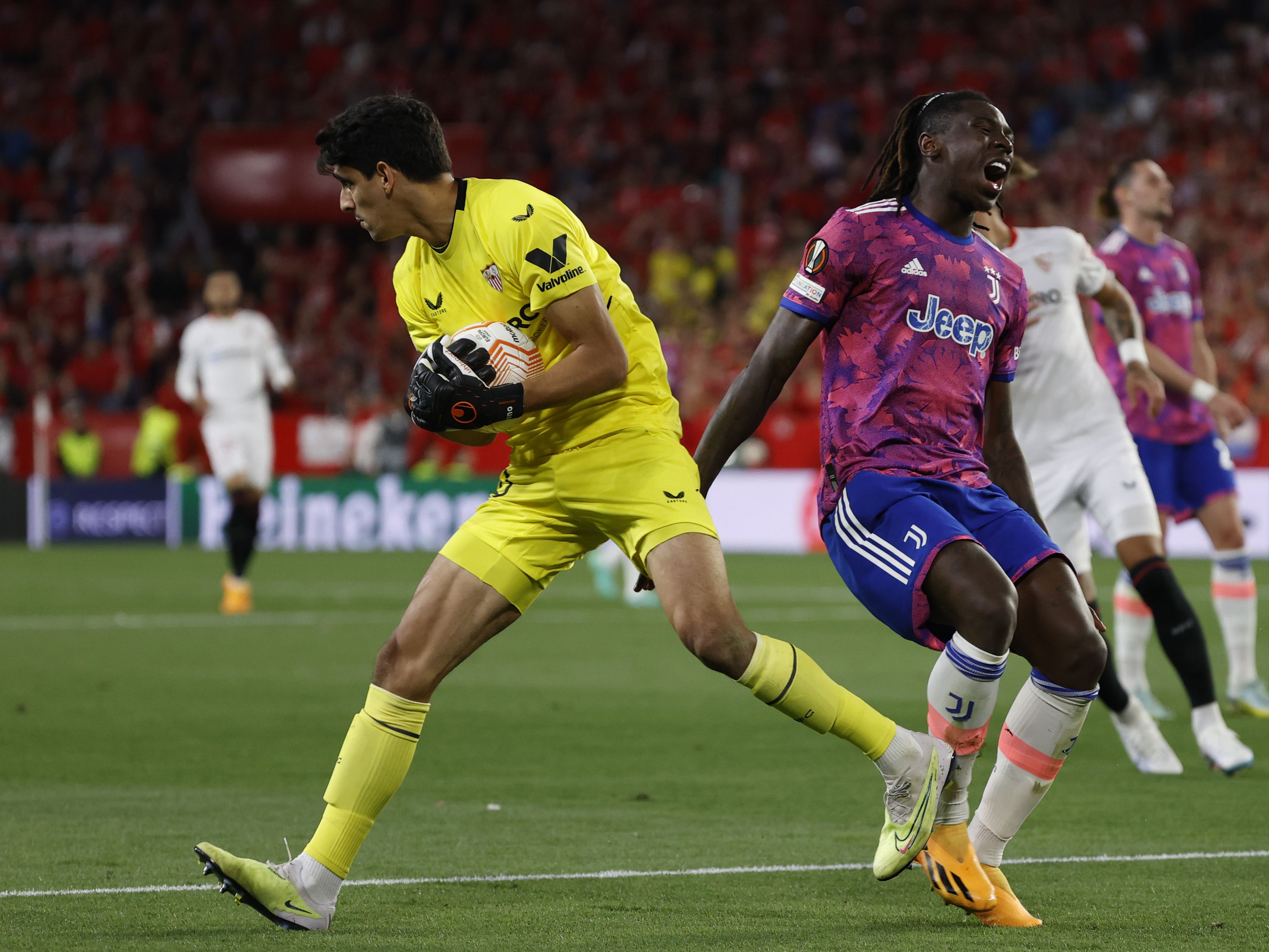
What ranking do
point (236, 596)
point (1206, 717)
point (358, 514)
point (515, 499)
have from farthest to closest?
point (358, 514)
point (236, 596)
point (1206, 717)
point (515, 499)

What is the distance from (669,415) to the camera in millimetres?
5059

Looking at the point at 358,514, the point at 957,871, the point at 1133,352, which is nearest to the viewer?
the point at 957,871

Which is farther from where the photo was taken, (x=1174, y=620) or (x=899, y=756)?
(x=1174, y=620)

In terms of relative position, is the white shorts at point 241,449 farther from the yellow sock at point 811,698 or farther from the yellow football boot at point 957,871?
the yellow football boot at point 957,871

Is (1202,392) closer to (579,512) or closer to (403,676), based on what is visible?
(579,512)

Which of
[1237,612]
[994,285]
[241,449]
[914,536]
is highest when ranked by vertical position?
[994,285]

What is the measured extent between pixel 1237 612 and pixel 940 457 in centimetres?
443

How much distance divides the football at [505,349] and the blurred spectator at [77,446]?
20.9 meters

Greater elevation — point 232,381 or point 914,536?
point 914,536

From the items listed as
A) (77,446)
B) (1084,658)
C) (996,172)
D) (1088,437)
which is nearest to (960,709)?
(1084,658)

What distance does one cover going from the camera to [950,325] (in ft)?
15.5

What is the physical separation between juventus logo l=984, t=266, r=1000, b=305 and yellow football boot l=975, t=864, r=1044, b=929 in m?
1.49

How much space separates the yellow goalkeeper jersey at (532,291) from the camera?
4.66 m

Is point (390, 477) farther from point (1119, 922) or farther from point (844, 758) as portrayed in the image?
point (1119, 922)
